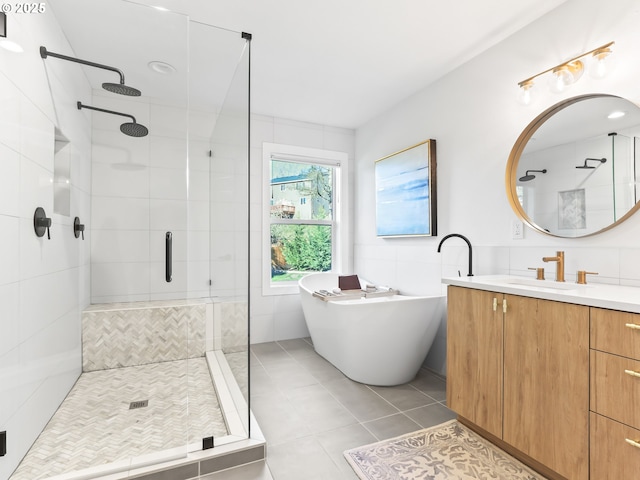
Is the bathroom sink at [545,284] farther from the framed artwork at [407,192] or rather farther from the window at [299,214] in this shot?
the window at [299,214]

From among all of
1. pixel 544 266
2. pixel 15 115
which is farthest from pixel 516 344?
pixel 15 115

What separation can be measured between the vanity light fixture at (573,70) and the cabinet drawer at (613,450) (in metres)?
1.60

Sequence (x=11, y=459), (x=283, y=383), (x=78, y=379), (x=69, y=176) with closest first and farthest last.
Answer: (x=11, y=459)
(x=69, y=176)
(x=78, y=379)
(x=283, y=383)

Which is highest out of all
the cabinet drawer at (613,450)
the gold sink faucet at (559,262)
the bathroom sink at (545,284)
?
the gold sink faucet at (559,262)

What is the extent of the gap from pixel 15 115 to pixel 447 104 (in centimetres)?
271

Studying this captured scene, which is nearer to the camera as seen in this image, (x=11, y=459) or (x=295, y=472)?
(x=11, y=459)

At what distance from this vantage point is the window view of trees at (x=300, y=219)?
3666mm

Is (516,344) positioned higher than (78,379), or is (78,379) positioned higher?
(516,344)

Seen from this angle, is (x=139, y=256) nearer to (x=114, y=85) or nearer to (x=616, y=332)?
(x=114, y=85)

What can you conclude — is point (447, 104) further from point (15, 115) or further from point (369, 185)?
point (15, 115)

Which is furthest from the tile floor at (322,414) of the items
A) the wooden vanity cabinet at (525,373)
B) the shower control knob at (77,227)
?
the shower control knob at (77,227)

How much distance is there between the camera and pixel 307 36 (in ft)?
7.06

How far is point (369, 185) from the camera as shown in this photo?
3.64m

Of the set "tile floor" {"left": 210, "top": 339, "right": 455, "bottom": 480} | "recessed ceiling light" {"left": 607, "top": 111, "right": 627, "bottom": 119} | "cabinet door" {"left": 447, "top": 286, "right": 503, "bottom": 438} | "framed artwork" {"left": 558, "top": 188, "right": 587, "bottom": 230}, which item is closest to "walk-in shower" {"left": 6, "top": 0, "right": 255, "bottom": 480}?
"tile floor" {"left": 210, "top": 339, "right": 455, "bottom": 480}
